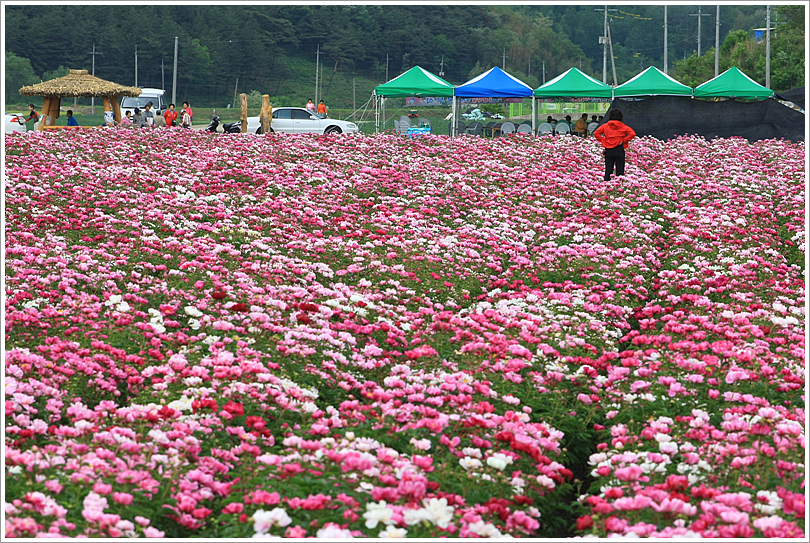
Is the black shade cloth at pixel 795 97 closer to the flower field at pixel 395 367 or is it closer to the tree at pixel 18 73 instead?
the flower field at pixel 395 367

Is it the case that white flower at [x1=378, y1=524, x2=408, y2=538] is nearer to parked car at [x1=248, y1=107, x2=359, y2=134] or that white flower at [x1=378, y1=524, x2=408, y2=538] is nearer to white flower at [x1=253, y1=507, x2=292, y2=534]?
white flower at [x1=253, y1=507, x2=292, y2=534]

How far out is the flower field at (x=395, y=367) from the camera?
4.21 m

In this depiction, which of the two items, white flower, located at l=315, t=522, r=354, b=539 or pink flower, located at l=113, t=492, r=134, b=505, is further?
pink flower, located at l=113, t=492, r=134, b=505

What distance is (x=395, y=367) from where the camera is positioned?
5.98 metres

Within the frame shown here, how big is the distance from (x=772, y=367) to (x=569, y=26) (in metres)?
156

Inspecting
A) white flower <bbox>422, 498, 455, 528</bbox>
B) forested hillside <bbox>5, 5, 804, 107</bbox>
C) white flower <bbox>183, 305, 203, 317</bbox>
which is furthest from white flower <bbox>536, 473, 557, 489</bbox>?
forested hillside <bbox>5, 5, 804, 107</bbox>

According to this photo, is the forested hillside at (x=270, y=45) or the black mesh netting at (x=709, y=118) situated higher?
the forested hillside at (x=270, y=45)

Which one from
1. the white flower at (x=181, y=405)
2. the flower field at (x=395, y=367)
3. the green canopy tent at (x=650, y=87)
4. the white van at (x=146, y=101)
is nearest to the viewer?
the flower field at (x=395, y=367)

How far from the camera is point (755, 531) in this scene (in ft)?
12.9

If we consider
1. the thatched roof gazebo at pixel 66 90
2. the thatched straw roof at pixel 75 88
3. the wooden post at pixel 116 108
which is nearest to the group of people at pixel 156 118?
the wooden post at pixel 116 108

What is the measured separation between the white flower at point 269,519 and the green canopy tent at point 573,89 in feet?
85.2

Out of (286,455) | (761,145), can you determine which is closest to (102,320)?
(286,455)

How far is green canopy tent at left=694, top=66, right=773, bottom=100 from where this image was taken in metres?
30.5

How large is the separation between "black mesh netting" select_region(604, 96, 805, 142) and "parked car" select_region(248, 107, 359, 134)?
39.9ft
